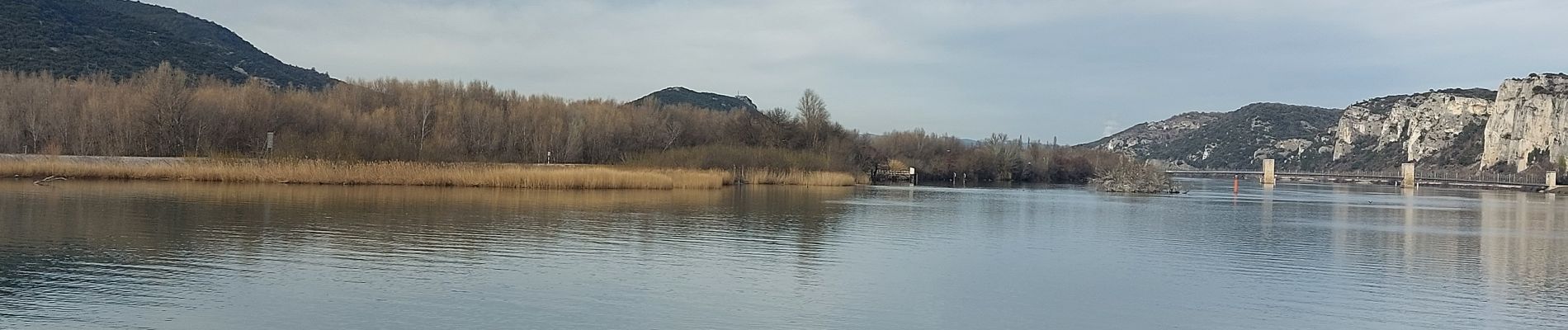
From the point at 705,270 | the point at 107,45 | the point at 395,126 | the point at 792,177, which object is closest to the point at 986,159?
the point at 792,177

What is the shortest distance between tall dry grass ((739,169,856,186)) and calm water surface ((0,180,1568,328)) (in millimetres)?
26523

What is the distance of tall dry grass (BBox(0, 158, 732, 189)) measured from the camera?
127 ft

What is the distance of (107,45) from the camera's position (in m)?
79.2

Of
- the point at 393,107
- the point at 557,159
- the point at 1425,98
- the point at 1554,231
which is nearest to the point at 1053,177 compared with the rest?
the point at 557,159

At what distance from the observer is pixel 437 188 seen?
3781 cm

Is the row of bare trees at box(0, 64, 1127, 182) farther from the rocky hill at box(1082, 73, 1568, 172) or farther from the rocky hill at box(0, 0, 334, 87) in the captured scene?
the rocky hill at box(1082, 73, 1568, 172)

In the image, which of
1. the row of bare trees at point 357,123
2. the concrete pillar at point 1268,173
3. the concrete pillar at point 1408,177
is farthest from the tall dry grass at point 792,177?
the concrete pillar at point 1268,173

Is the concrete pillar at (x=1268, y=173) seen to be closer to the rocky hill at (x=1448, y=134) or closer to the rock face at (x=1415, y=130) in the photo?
the rocky hill at (x=1448, y=134)

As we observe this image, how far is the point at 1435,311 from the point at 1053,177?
3694 inches

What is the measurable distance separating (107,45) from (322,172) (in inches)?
1966

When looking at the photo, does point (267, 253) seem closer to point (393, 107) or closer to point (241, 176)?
point (241, 176)

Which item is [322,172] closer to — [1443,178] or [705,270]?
[705,270]

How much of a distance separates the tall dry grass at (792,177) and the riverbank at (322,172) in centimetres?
1312

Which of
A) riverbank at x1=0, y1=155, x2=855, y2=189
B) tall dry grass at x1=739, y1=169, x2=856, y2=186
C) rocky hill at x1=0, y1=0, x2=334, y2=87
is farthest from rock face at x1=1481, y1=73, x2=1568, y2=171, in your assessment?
rocky hill at x1=0, y1=0, x2=334, y2=87
